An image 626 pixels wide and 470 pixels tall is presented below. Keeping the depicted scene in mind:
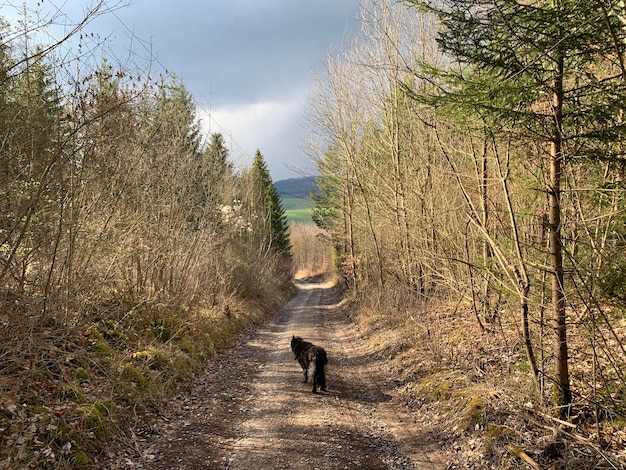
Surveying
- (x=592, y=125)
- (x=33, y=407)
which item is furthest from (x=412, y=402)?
(x=33, y=407)

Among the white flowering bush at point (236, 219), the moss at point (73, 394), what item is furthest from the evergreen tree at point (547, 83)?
the white flowering bush at point (236, 219)

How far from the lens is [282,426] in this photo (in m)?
5.79

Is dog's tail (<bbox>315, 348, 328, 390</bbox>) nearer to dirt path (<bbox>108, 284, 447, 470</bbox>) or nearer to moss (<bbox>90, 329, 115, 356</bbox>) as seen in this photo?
dirt path (<bbox>108, 284, 447, 470</bbox>)

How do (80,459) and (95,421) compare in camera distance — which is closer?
(80,459)

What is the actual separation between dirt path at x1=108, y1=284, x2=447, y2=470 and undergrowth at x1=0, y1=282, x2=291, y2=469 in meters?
0.44

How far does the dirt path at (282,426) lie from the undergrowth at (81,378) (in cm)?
44

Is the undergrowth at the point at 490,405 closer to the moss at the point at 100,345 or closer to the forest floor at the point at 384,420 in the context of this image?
the forest floor at the point at 384,420

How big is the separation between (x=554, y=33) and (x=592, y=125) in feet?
3.52

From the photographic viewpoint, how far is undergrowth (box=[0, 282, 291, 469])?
4.35 metres

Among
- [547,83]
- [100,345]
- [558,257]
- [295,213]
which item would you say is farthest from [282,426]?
[295,213]

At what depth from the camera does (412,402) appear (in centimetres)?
680

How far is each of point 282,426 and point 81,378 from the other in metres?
3.05

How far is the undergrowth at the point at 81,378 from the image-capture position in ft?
14.3

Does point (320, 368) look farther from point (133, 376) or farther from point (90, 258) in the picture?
point (90, 258)
